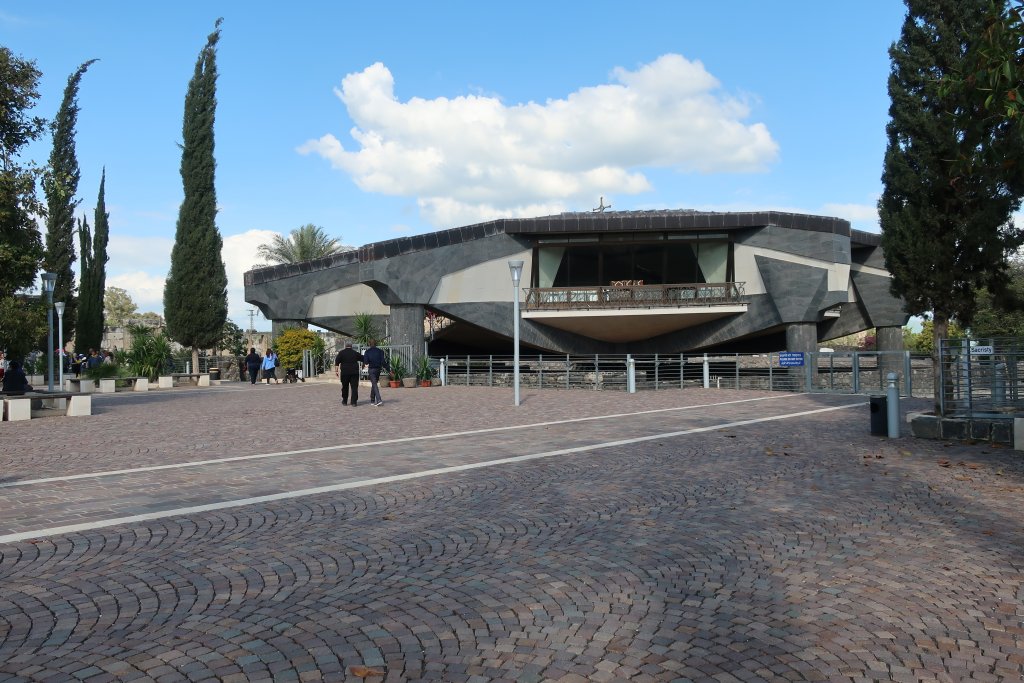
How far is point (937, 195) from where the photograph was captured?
40.7 ft

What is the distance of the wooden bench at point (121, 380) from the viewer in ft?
88.6

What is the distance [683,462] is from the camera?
9.22 m

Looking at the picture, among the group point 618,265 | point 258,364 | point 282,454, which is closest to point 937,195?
point 282,454

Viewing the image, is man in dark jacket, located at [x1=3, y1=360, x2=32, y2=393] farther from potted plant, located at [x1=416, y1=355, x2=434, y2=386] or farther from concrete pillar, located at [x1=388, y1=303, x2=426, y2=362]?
concrete pillar, located at [x1=388, y1=303, x2=426, y2=362]

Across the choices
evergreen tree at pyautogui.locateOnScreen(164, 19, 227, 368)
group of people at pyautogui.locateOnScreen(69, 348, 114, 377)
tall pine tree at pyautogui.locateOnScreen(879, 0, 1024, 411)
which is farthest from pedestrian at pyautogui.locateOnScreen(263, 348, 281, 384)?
tall pine tree at pyautogui.locateOnScreen(879, 0, 1024, 411)

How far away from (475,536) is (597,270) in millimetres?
28267

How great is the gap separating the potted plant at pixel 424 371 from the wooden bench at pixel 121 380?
33.5 feet

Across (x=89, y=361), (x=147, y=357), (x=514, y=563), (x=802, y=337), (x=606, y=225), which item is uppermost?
(x=606, y=225)

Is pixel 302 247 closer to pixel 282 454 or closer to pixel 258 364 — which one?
pixel 258 364

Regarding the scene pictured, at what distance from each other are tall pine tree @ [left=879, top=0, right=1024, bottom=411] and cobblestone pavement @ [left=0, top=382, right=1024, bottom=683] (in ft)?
10.8

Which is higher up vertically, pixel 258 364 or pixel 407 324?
pixel 407 324

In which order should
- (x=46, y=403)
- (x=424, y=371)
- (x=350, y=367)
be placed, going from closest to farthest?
(x=46, y=403) → (x=350, y=367) → (x=424, y=371)

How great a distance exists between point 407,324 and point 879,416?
21.7 m

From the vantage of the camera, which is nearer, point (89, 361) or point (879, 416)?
point (879, 416)
